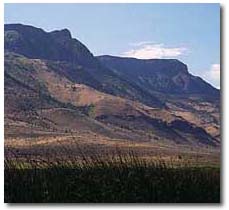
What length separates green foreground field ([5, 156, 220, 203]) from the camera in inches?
178

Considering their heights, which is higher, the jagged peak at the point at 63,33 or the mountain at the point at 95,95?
the jagged peak at the point at 63,33

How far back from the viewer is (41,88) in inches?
183

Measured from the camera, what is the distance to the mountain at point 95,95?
4605 millimetres

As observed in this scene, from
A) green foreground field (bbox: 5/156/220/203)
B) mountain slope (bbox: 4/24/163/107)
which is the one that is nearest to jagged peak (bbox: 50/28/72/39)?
mountain slope (bbox: 4/24/163/107)

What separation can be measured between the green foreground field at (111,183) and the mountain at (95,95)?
19cm

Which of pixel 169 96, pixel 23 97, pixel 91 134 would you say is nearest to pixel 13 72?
pixel 23 97

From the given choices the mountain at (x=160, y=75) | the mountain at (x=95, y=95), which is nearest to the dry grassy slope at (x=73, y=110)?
the mountain at (x=95, y=95)

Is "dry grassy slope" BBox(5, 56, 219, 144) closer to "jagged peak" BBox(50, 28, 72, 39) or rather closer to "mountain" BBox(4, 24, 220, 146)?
"mountain" BBox(4, 24, 220, 146)

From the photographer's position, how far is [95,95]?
472 centimetres

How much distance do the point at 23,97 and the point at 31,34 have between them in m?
0.38

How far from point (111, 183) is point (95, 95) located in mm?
549

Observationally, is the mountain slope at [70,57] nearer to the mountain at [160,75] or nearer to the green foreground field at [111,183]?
the mountain at [160,75]

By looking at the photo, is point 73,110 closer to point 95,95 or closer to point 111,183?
point 95,95

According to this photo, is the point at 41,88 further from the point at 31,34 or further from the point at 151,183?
the point at 151,183
